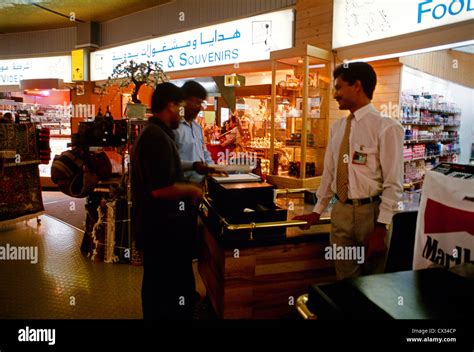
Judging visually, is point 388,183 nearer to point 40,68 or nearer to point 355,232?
point 355,232

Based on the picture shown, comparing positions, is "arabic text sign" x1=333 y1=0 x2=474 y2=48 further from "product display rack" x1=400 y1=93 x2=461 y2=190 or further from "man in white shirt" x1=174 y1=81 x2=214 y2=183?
"man in white shirt" x1=174 y1=81 x2=214 y2=183

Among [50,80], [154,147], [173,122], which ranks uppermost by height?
[50,80]

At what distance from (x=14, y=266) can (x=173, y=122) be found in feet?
10.3

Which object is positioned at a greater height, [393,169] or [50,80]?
[50,80]

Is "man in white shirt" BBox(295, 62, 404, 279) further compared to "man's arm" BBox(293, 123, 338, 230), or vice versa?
"man's arm" BBox(293, 123, 338, 230)

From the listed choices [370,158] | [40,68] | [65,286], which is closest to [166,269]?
[370,158]

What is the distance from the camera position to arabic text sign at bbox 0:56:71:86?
9.57m

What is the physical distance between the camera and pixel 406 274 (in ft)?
3.25

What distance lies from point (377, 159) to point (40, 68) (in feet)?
33.6

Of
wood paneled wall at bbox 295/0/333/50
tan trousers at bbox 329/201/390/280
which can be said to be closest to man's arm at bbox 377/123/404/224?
tan trousers at bbox 329/201/390/280

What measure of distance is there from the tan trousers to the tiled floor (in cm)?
184

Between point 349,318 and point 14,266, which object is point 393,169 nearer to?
point 349,318

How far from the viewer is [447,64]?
864 centimetres

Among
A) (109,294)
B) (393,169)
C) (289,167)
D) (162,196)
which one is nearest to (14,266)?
(109,294)
